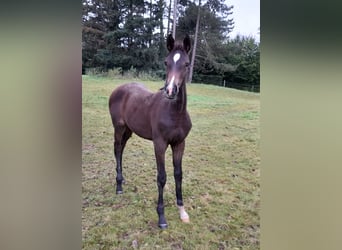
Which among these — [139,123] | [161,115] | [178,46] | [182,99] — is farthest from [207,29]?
[139,123]

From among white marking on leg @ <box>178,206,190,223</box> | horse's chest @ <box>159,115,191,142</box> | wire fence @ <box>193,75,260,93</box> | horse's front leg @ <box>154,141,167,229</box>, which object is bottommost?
white marking on leg @ <box>178,206,190,223</box>

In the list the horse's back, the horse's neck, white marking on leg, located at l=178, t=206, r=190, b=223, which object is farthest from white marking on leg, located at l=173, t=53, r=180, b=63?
white marking on leg, located at l=178, t=206, r=190, b=223

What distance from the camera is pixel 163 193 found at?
200cm

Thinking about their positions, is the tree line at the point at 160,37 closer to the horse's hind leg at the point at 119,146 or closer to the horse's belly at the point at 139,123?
the horse's belly at the point at 139,123

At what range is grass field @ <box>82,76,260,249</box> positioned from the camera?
1.94 meters

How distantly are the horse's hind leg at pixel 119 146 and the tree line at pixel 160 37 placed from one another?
0.36m

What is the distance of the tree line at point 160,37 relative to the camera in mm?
1976

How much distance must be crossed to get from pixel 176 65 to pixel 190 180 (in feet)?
2.17

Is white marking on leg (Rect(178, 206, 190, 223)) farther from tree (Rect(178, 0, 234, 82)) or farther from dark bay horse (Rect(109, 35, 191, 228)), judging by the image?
tree (Rect(178, 0, 234, 82))

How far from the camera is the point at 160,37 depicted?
199 cm
